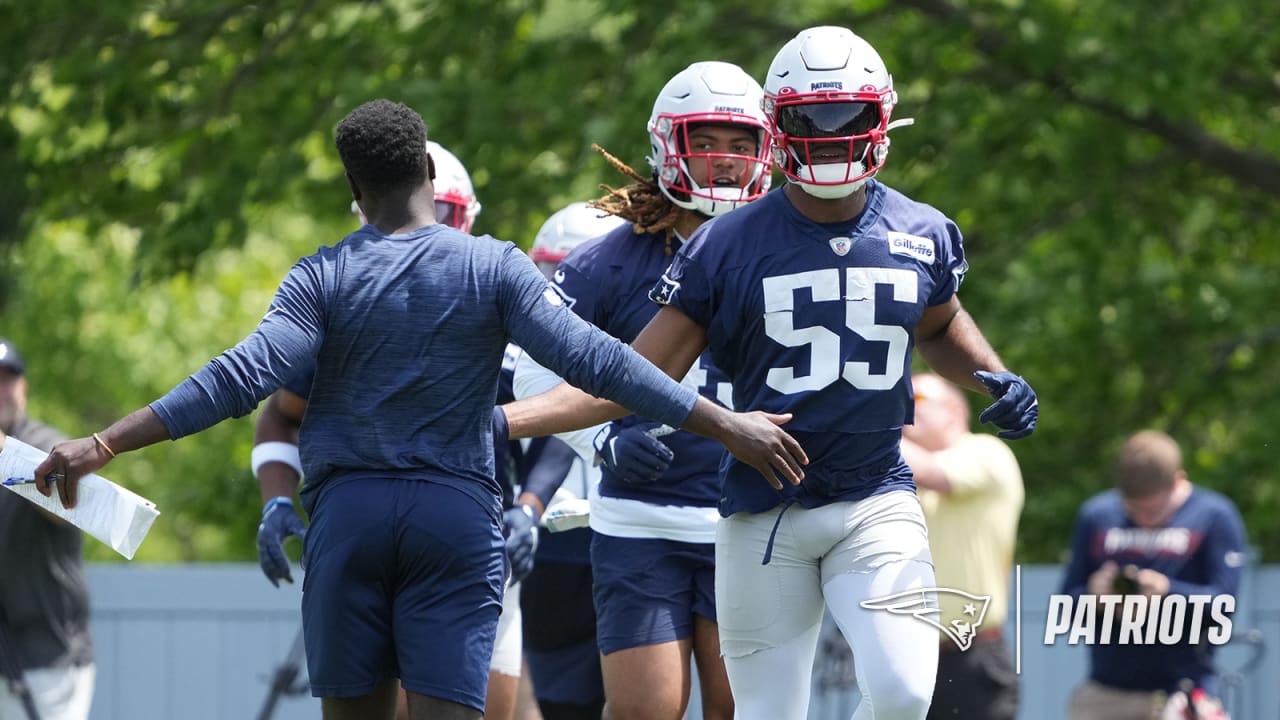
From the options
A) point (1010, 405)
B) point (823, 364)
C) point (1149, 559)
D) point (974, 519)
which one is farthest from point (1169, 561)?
point (823, 364)

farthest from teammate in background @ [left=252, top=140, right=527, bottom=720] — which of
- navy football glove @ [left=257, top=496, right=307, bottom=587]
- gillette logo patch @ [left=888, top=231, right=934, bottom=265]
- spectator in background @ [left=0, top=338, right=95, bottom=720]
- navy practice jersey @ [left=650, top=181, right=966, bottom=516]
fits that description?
spectator in background @ [left=0, top=338, right=95, bottom=720]

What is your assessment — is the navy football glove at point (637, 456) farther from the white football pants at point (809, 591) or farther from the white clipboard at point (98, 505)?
the white clipboard at point (98, 505)

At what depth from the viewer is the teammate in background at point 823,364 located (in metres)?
4.47

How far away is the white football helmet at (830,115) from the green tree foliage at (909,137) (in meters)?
5.37

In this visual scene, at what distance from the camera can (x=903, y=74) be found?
1112 cm

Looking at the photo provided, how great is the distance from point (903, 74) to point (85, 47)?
5.07 metres

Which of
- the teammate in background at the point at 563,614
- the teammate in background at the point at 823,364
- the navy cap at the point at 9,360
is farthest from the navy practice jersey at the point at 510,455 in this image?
the navy cap at the point at 9,360

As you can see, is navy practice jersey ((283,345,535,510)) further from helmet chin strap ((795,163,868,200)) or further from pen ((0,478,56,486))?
pen ((0,478,56,486))

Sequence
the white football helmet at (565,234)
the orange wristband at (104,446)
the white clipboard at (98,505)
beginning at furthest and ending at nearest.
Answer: the white football helmet at (565,234)
the white clipboard at (98,505)
the orange wristband at (104,446)

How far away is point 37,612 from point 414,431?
3.79m

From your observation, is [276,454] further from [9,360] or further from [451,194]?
[9,360]

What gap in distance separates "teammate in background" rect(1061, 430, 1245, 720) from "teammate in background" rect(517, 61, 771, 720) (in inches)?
106

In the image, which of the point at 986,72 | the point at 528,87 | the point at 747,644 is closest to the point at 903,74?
the point at 986,72

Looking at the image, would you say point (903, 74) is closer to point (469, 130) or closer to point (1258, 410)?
point (469, 130)
